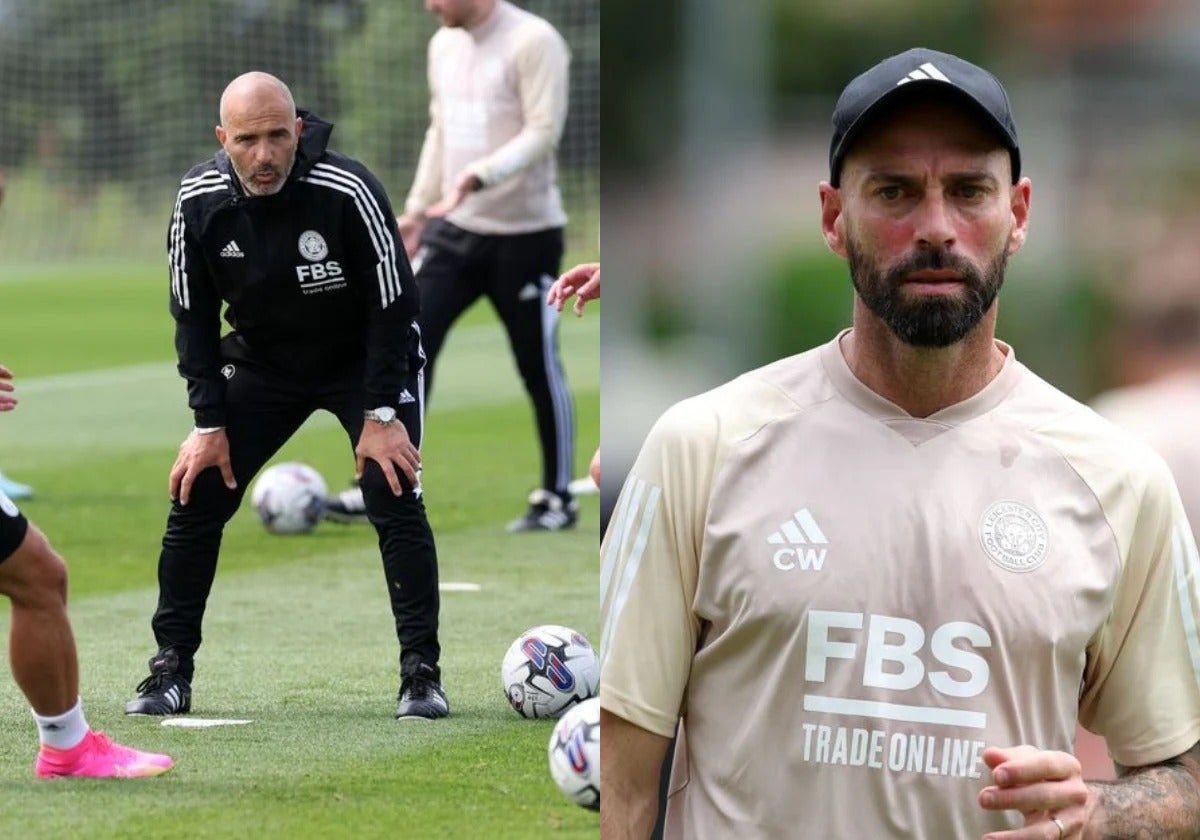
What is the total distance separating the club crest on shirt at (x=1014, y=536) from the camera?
2.38m

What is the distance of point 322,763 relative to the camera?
512 cm

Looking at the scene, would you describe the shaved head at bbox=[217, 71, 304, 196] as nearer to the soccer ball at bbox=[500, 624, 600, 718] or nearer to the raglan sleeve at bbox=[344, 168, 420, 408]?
the raglan sleeve at bbox=[344, 168, 420, 408]

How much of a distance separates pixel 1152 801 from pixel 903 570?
384mm

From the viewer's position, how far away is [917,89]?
2354 mm

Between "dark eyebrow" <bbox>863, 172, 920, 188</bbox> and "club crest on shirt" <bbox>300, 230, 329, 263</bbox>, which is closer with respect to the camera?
"dark eyebrow" <bbox>863, 172, 920, 188</bbox>

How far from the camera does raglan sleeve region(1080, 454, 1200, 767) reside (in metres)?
2.42

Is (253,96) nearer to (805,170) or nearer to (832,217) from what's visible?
(805,170)

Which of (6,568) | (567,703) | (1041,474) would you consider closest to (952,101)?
(1041,474)

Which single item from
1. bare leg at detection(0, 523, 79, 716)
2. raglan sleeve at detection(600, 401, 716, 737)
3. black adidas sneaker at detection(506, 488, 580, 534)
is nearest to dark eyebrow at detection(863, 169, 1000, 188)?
raglan sleeve at detection(600, 401, 716, 737)

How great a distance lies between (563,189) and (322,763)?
15662 millimetres

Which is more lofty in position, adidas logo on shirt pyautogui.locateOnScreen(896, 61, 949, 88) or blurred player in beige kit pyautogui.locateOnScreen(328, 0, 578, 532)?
adidas logo on shirt pyautogui.locateOnScreen(896, 61, 949, 88)

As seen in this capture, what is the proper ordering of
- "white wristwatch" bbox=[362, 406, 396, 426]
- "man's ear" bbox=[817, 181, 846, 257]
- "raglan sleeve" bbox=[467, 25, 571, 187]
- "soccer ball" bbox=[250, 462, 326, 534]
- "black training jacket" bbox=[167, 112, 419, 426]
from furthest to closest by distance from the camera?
"soccer ball" bbox=[250, 462, 326, 534], "raglan sleeve" bbox=[467, 25, 571, 187], "white wristwatch" bbox=[362, 406, 396, 426], "black training jacket" bbox=[167, 112, 419, 426], "man's ear" bbox=[817, 181, 846, 257]

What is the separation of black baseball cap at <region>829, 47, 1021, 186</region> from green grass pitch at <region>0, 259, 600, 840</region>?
7.87 feet

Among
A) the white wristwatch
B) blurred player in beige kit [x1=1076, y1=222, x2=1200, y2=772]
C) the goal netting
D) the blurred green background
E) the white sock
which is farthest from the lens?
the goal netting
